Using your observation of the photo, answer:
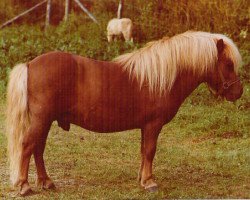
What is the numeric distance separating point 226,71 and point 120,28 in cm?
1051

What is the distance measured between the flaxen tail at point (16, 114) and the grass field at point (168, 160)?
0.38 m

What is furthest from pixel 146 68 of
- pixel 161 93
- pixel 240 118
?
pixel 240 118

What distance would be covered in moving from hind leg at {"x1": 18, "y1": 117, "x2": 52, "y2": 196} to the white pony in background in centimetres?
1071

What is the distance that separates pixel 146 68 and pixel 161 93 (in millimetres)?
309

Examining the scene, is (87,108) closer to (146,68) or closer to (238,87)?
(146,68)

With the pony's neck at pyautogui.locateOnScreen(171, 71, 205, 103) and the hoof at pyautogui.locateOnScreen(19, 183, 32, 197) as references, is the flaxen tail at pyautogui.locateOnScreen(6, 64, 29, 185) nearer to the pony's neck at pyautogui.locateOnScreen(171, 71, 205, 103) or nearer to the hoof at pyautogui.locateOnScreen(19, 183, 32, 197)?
the hoof at pyautogui.locateOnScreen(19, 183, 32, 197)

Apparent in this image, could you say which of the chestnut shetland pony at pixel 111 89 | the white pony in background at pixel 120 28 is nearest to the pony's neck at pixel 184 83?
the chestnut shetland pony at pixel 111 89

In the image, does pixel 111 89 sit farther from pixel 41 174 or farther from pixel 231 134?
pixel 231 134

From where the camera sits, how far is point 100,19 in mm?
19250

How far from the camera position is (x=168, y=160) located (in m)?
8.49

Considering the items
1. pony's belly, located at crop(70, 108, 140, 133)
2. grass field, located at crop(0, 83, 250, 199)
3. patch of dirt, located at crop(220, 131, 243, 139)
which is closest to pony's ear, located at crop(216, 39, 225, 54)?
pony's belly, located at crop(70, 108, 140, 133)

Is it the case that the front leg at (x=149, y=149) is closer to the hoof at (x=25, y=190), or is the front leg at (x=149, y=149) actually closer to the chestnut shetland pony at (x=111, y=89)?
the chestnut shetland pony at (x=111, y=89)

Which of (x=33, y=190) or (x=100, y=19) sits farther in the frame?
(x=100, y=19)

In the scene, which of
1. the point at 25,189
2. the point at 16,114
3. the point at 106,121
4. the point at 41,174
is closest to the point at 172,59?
the point at 106,121
